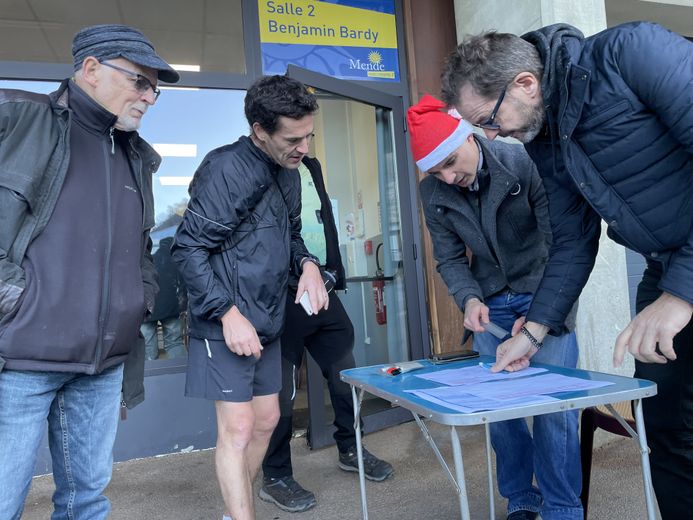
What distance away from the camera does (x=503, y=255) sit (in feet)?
7.45

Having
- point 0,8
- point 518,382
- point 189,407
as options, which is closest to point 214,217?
point 518,382

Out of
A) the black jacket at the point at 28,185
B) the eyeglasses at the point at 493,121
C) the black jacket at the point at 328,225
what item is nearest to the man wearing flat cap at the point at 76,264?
the black jacket at the point at 28,185

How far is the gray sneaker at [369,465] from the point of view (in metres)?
3.01

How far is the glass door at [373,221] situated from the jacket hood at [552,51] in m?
2.42

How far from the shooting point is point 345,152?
448 centimetres

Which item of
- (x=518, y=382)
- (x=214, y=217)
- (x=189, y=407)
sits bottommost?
(x=189, y=407)

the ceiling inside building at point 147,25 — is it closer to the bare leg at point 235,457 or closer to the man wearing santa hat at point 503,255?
the man wearing santa hat at point 503,255

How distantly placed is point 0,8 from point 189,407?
349 cm

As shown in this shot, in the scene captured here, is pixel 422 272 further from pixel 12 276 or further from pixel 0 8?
pixel 0 8

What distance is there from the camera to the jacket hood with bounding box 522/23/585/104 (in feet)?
5.20

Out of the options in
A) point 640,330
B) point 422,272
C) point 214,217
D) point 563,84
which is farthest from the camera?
point 422,272

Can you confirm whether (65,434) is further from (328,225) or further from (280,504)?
(328,225)

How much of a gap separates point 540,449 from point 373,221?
2.50 metres

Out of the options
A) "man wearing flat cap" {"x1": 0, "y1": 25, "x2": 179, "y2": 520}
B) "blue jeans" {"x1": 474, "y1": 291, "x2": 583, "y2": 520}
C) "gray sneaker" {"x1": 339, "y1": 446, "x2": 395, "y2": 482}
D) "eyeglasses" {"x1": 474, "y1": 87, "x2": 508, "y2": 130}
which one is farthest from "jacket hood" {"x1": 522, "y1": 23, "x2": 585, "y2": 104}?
"gray sneaker" {"x1": 339, "y1": 446, "x2": 395, "y2": 482}
